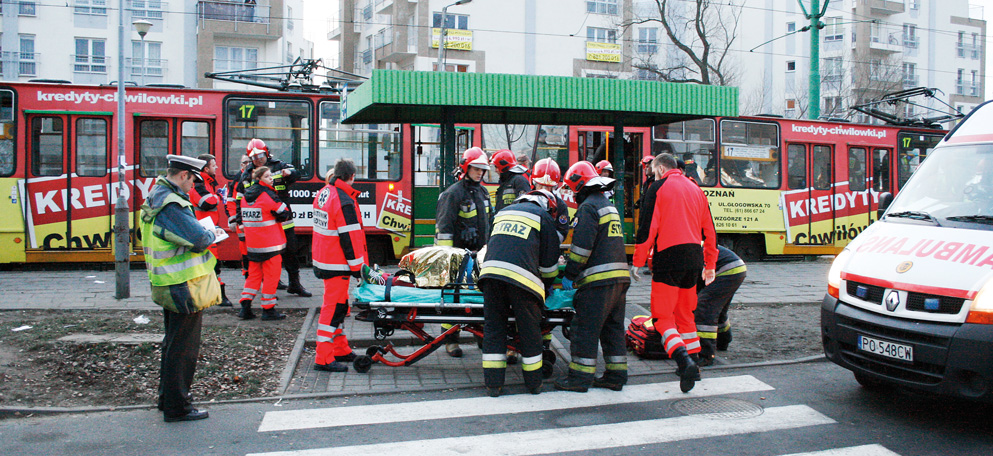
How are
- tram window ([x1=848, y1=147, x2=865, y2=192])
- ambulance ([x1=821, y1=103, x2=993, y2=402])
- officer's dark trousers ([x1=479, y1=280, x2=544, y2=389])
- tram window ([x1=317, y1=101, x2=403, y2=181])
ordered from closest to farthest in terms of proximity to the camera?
1. ambulance ([x1=821, y1=103, x2=993, y2=402])
2. officer's dark trousers ([x1=479, y1=280, x2=544, y2=389])
3. tram window ([x1=317, y1=101, x2=403, y2=181])
4. tram window ([x1=848, y1=147, x2=865, y2=192])

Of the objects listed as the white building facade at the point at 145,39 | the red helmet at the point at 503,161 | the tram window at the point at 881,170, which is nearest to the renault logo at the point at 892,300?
the red helmet at the point at 503,161

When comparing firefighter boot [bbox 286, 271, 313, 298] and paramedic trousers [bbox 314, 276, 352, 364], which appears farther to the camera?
firefighter boot [bbox 286, 271, 313, 298]

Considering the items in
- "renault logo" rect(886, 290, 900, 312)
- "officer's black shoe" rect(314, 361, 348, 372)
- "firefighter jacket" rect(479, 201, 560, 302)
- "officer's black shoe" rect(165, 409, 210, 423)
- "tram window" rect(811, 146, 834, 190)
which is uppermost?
"tram window" rect(811, 146, 834, 190)

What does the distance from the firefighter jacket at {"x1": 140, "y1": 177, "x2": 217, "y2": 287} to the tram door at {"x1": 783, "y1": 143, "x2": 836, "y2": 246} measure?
483 inches

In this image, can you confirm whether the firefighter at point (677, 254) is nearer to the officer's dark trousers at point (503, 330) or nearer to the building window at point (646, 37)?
the officer's dark trousers at point (503, 330)

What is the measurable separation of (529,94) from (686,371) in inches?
154

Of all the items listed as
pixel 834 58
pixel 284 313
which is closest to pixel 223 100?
pixel 284 313

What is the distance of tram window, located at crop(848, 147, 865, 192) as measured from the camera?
15258mm

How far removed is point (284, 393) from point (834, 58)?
41.2 metres

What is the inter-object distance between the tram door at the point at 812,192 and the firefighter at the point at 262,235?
1018cm

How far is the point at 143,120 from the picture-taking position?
39.1 ft

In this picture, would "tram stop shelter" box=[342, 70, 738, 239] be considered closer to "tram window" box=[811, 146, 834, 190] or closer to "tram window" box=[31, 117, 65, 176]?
"tram window" box=[31, 117, 65, 176]

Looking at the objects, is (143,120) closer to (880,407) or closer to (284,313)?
(284,313)

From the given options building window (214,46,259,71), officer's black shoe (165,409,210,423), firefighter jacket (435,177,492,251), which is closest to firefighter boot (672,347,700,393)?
firefighter jacket (435,177,492,251)
